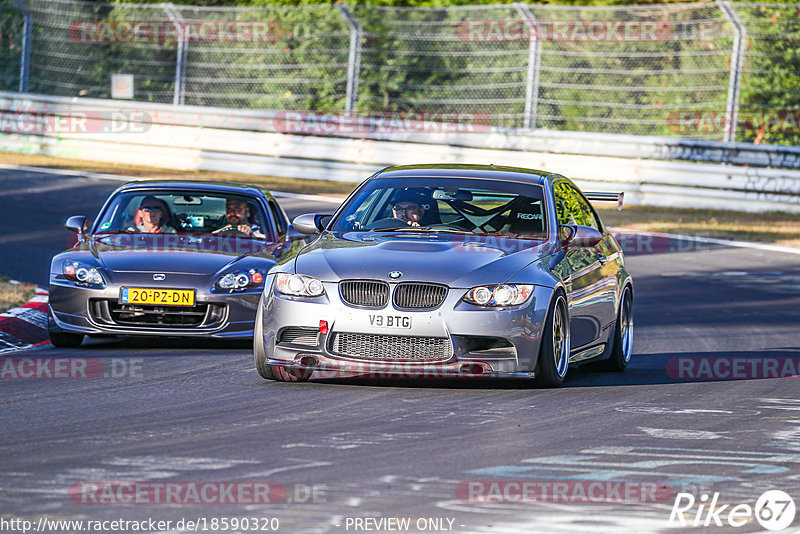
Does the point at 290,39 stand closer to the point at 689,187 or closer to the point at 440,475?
the point at 689,187

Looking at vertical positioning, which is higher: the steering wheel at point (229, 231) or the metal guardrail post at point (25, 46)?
the metal guardrail post at point (25, 46)

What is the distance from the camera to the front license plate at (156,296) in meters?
10.6

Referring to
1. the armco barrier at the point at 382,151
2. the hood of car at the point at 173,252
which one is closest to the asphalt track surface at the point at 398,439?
the hood of car at the point at 173,252

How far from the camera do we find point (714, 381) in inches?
382

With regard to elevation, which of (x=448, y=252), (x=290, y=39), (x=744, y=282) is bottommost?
(x=744, y=282)

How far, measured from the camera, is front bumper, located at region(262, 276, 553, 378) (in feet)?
27.5

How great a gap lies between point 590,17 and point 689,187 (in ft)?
11.9

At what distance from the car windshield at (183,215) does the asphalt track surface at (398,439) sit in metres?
1.17

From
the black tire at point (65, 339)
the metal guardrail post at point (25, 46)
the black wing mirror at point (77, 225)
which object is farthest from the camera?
the metal guardrail post at point (25, 46)

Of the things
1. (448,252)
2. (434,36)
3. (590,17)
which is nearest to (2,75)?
(434,36)
